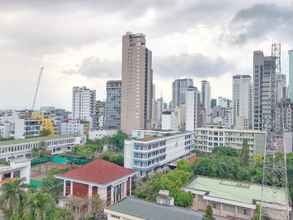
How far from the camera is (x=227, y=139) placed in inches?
1780

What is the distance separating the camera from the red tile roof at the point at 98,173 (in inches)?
874

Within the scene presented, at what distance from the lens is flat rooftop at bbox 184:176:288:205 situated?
65.0 ft

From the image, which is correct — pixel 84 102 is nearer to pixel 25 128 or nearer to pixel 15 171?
pixel 25 128

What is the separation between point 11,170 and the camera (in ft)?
83.9

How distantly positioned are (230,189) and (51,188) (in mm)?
14351

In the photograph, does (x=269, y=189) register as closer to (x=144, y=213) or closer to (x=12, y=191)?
(x=144, y=213)

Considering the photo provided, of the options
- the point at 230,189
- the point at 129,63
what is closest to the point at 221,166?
the point at 230,189

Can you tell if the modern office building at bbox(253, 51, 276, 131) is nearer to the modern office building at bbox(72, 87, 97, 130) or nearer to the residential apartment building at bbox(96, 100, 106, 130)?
the residential apartment building at bbox(96, 100, 106, 130)

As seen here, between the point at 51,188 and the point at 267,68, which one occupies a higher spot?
the point at 267,68

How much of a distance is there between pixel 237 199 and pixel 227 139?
2641 cm

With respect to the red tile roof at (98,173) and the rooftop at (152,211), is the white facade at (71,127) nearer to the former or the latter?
the red tile roof at (98,173)

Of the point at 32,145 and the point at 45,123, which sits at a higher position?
the point at 45,123

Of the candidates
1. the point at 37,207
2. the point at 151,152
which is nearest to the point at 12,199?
the point at 37,207

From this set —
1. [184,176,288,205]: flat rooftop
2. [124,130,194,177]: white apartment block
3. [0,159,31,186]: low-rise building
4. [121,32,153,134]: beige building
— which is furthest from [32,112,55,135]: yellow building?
[184,176,288,205]: flat rooftop
